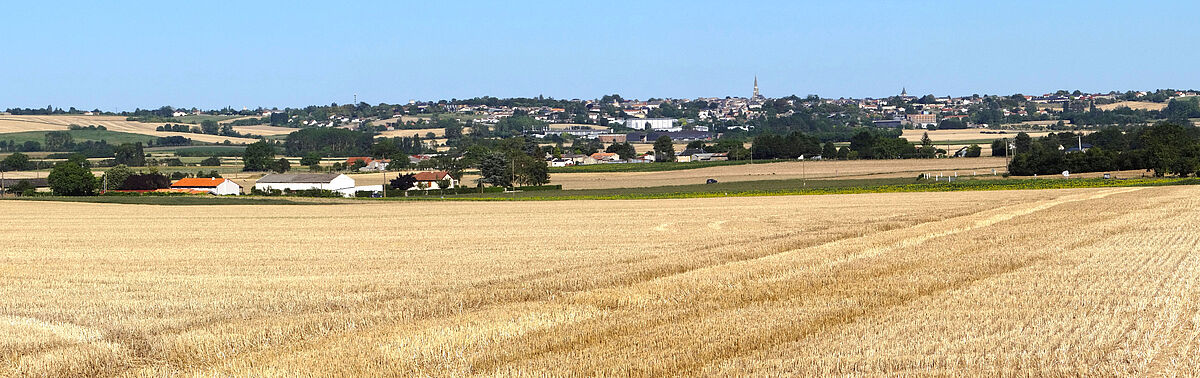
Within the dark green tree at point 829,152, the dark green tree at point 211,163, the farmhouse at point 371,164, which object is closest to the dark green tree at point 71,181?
the dark green tree at point 211,163

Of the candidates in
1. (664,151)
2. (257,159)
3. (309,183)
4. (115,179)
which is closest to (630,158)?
(664,151)

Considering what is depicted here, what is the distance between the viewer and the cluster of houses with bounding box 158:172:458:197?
9888 cm

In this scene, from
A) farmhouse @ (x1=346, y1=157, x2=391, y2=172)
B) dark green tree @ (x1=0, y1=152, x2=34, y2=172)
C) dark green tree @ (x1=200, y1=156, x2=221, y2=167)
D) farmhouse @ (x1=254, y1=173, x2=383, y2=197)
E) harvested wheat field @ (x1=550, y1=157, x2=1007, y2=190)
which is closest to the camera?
harvested wheat field @ (x1=550, y1=157, x2=1007, y2=190)

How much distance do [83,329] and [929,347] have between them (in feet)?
33.7

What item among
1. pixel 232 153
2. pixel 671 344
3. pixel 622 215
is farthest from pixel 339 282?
pixel 232 153

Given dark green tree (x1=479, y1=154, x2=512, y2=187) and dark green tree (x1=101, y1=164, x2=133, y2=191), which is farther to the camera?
dark green tree (x1=479, y1=154, x2=512, y2=187)

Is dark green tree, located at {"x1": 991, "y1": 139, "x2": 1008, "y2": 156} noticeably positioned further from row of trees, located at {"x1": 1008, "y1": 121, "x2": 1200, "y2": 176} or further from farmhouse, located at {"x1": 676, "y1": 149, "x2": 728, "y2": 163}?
farmhouse, located at {"x1": 676, "y1": 149, "x2": 728, "y2": 163}

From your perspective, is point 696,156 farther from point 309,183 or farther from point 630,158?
point 309,183

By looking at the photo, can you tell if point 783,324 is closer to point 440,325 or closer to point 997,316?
point 997,316

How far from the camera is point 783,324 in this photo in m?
13.5

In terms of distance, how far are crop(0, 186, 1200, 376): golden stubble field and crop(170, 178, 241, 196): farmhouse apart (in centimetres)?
6838

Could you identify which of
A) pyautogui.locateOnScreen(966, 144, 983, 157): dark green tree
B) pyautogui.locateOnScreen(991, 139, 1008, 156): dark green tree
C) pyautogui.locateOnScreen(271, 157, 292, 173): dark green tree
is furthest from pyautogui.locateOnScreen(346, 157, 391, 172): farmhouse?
pyautogui.locateOnScreen(991, 139, 1008, 156): dark green tree

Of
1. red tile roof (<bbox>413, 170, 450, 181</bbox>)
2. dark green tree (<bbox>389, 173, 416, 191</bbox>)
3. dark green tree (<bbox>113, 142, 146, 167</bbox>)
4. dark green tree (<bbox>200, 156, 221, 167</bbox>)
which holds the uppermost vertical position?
dark green tree (<bbox>113, 142, 146, 167</bbox>)

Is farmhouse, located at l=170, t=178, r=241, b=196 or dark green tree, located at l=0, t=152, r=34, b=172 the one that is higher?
dark green tree, located at l=0, t=152, r=34, b=172
